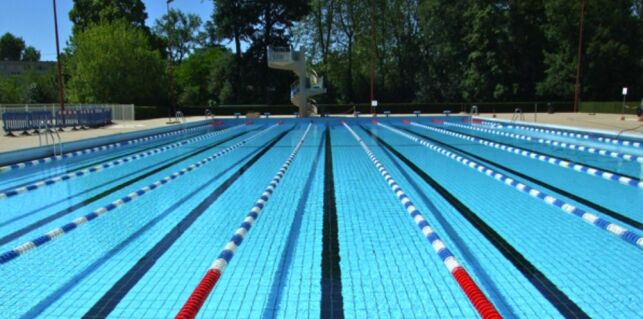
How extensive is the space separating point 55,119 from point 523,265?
16475mm

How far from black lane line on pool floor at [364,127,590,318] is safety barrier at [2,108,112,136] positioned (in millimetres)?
11086

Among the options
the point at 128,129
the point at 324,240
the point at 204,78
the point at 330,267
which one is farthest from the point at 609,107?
the point at 204,78

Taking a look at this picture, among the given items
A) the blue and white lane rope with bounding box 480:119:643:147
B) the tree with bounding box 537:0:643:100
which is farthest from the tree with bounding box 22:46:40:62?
the blue and white lane rope with bounding box 480:119:643:147

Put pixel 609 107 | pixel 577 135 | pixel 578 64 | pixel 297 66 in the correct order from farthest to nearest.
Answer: pixel 578 64 < pixel 609 107 < pixel 297 66 < pixel 577 135

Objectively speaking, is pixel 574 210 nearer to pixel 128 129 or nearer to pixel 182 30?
pixel 128 129

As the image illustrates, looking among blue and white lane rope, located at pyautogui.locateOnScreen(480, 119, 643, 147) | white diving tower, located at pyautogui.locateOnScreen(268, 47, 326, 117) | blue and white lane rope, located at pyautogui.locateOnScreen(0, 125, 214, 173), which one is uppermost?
white diving tower, located at pyautogui.locateOnScreen(268, 47, 326, 117)

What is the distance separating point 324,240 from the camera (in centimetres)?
446

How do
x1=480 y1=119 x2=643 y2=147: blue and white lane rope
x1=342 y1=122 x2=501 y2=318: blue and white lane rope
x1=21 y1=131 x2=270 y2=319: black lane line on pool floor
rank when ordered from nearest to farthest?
x1=342 y1=122 x2=501 y2=318: blue and white lane rope < x1=21 y1=131 x2=270 y2=319: black lane line on pool floor < x1=480 y1=119 x2=643 y2=147: blue and white lane rope

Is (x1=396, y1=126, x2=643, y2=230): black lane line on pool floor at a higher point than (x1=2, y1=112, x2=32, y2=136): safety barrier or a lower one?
lower

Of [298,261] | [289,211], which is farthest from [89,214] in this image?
[298,261]

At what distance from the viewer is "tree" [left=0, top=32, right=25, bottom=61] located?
100 meters

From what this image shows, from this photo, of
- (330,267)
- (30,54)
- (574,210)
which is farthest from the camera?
(30,54)

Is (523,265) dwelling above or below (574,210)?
below

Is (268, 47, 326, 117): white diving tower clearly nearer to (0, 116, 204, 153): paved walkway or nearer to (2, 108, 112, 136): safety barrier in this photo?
(2, 108, 112, 136): safety barrier
